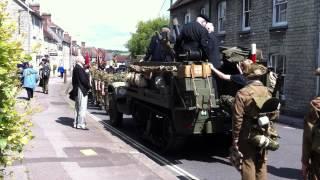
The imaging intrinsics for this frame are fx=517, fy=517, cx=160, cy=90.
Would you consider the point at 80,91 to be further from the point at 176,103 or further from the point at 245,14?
the point at 245,14

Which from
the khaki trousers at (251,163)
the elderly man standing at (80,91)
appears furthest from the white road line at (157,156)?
the khaki trousers at (251,163)

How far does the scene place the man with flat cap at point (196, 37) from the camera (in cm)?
932

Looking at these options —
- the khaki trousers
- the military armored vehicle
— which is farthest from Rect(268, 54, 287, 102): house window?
the khaki trousers

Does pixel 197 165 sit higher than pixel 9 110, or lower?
lower

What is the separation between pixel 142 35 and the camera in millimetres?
65500

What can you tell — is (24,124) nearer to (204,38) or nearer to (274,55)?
(204,38)

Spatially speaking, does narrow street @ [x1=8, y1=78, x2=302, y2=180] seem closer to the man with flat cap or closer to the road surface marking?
the road surface marking

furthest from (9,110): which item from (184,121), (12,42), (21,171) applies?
(184,121)

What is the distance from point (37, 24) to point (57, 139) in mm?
50723

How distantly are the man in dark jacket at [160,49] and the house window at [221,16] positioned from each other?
604 inches

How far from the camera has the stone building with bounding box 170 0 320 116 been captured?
1798 cm

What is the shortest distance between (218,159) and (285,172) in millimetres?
1437

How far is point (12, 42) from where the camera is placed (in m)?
4.21

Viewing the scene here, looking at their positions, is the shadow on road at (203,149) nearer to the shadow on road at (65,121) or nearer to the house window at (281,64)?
the shadow on road at (65,121)
